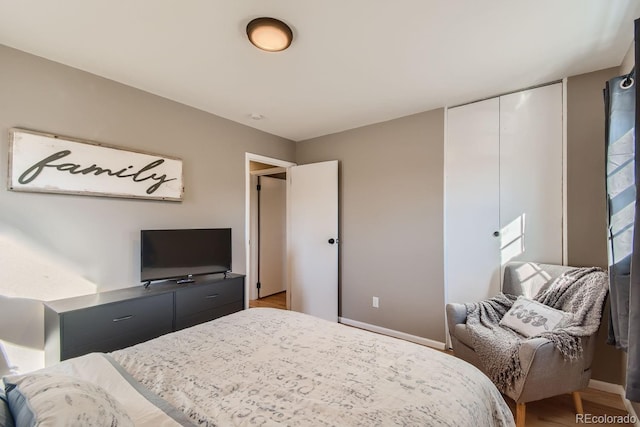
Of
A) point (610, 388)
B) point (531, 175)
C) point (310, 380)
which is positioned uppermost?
point (531, 175)

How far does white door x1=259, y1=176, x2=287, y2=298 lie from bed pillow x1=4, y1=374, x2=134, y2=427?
4002mm

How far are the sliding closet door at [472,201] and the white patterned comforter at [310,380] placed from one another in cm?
165

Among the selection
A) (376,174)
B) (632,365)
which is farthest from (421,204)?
(632,365)

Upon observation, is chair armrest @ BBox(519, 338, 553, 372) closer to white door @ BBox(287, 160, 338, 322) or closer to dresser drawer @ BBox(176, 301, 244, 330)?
white door @ BBox(287, 160, 338, 322)

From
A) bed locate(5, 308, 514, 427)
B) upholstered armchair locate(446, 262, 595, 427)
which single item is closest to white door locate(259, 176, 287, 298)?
bed locate(5, 308, 514, 427)

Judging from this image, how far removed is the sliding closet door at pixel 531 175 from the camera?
2377 millimetres

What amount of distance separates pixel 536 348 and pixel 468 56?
1.95 m

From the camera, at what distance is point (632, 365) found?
1282 mm

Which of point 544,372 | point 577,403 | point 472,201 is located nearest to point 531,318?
point 544,372

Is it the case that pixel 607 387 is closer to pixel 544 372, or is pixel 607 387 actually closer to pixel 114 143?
pixel 544 372

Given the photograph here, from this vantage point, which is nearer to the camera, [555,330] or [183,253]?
[555,330]

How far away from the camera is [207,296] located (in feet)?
8.50
